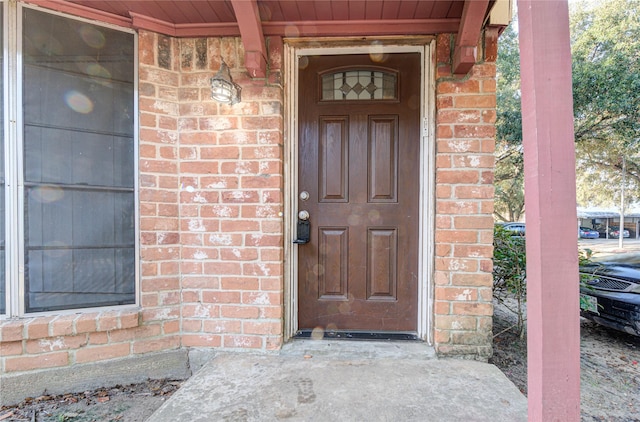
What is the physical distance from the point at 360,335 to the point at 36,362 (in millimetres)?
2063

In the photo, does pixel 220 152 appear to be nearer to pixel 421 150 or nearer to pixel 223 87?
pixel 223 87

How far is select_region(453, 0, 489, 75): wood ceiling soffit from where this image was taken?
174 centimetres

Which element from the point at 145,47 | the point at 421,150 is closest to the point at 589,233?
the point at 421,150

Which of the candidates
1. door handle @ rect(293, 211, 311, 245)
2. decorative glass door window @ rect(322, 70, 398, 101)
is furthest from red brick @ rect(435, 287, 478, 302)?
decorative glass door window @ rect(322, 70, 398, 101)

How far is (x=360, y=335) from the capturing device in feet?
7.47

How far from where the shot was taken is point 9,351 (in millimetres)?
1819

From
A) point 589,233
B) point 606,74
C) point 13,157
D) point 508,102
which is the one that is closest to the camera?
point 13,157

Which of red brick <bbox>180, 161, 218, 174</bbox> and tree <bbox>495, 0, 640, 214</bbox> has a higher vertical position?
tree <bbox>495, 0, 640, 214</bbox>

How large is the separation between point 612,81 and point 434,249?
5505 millimetres

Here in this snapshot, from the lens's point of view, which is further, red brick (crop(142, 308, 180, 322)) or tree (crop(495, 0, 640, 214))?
tree (crop(495, 0, 640, 214))

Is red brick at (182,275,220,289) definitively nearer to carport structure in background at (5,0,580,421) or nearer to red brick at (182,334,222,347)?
red brick at (182,334,222,347)

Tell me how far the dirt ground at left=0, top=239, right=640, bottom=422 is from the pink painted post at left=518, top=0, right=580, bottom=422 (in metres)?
1.17

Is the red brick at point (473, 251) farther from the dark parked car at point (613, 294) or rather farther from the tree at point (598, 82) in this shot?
the tree at point (598, 82)

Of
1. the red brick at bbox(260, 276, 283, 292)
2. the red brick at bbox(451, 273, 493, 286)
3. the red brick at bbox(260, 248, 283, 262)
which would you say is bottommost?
the red brick at bbox(260, 276, 283, 292)
